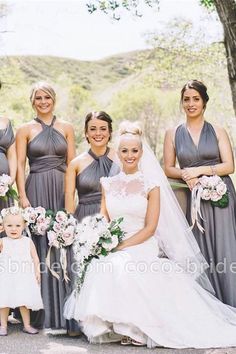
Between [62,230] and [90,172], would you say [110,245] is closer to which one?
[62,230]

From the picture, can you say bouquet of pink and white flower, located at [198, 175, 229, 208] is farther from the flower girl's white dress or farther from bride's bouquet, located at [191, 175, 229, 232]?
the flower girl's white dress

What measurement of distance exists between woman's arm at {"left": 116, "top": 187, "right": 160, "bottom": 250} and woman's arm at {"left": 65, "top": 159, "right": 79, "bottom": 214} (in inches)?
32.8

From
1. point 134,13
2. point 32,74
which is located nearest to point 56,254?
point 134,13

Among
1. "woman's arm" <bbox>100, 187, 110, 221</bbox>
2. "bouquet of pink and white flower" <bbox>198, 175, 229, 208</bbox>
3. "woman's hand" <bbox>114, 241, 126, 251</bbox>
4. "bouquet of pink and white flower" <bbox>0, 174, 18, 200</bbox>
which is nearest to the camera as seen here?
"woman's hand" <bbox>114, 241, 126, 251</bbox>

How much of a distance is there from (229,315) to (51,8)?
5498 centimetres

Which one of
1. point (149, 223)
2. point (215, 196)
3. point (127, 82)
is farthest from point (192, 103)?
point (127, 82)

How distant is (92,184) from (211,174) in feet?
3.98

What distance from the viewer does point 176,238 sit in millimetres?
6215

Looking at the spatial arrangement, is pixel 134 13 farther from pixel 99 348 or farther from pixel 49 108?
pixel 99 348

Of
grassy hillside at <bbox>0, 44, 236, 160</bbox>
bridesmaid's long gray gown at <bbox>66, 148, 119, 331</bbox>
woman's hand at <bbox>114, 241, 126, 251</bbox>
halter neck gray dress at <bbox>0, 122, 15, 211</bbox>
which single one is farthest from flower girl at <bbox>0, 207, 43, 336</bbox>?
grassy hillside at <bbox>0, 44, 236, 160</bbox>

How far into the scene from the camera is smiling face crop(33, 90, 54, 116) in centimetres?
668

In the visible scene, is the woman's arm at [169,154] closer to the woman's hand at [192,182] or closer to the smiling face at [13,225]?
the woman's hand at [192,182]

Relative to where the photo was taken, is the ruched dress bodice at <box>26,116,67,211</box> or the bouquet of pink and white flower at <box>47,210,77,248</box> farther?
the ruched dress bodice at <box>26,116,67,211</box>

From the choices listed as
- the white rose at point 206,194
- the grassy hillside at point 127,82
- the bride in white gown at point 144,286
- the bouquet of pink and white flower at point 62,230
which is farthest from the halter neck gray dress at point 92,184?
the grassy hillside at point 127,82
